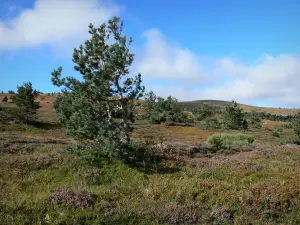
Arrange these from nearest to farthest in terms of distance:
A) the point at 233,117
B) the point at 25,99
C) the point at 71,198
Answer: the point at 71,198 → the point at 25,99 → the point at 233,117

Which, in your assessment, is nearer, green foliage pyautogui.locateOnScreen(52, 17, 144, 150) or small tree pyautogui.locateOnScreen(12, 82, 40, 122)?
green foliage pyautogui.locateOnScreen(52, 17, 144, 150)

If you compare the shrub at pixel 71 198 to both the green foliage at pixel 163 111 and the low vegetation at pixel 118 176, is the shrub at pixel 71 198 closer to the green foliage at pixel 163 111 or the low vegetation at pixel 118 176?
the low vegetation at pixel 118 176

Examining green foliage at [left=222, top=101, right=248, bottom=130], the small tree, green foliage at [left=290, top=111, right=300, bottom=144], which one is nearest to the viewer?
green foliage at [left=290, top=111, right=300, bottom=144]

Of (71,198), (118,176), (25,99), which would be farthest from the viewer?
(25,99)

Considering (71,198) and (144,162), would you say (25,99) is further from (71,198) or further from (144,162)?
(71,198)

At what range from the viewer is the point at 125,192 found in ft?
29.2

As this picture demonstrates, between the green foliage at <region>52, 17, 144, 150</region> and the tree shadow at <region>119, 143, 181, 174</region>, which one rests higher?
the green foliage at <region>52, 17, 144, 150</region>

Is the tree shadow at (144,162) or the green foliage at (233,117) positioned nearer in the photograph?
the tree shadow at (144,162)

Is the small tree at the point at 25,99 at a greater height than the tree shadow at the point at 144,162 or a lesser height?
greater

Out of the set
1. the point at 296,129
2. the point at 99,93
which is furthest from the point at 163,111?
the point at 99,93

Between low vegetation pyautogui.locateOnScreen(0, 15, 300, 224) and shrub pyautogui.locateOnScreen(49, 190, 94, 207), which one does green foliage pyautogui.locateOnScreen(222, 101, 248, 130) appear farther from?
shrub pyautogui.locateOnScreen(49, 190, 94, 207)

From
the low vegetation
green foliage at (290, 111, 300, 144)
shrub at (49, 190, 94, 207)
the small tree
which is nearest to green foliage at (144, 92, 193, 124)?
the small tree

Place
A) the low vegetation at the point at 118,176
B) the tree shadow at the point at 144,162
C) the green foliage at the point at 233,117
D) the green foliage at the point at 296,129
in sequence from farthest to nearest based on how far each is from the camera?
the green foliage at the point at 233,117, the green foliage at the point at 296,129, the tree shadow at the point at 144,162, the low vegetation at the point at 118,176

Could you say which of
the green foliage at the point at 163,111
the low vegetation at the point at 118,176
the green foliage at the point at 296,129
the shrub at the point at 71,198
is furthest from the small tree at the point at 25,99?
the shrub at the point at 71,198
